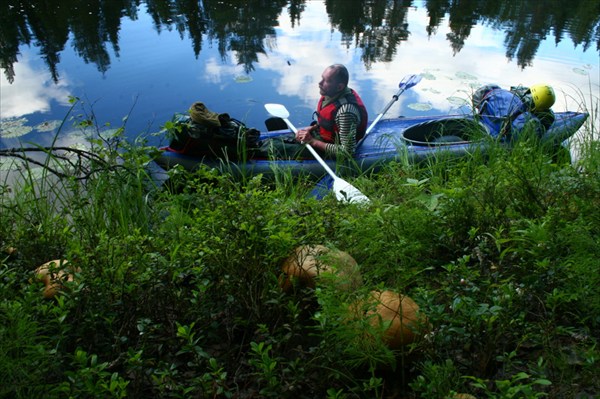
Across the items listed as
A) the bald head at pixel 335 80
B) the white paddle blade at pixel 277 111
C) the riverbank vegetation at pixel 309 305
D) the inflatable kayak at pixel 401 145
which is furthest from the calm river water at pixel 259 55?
the riverbank vegetation at pixel 309 305

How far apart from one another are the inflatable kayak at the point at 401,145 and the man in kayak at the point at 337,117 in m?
0.15

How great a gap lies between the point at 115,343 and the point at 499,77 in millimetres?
7458

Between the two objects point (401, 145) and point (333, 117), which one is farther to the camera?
point (333, 117)

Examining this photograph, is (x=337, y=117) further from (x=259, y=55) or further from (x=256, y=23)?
(x=256, y=23)

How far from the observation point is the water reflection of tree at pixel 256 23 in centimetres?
860

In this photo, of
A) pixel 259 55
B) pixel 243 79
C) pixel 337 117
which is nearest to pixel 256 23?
pixel 259 55

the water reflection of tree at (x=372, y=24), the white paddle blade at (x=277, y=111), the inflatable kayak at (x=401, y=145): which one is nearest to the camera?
the inflatable kayak at (x=401, y=145)

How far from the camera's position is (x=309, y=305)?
1.79 meters

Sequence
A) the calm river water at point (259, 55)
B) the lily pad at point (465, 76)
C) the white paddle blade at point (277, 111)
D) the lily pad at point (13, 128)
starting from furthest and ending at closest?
1. the lily pad at point (465, 76)
2. the calm river water at point (259, 55)
3. the lily pad at point (13, 128)
4. the white paddle blade at point (277, 111)

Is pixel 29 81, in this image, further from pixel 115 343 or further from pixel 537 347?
pixel 537 347

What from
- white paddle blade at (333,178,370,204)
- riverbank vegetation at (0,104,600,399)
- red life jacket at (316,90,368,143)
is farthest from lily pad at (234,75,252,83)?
riverbank vegetation at (0,104,600,399)

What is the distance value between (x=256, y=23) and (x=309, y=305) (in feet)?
30.0

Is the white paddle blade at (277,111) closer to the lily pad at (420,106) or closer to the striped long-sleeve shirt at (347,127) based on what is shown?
the striped long-sleeve shirt at (347,127)

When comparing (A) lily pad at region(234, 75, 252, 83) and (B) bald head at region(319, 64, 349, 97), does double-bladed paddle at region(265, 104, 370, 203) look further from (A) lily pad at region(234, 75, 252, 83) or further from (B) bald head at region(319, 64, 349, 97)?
(A) lily pad at region(234, 75, 252, 83)
